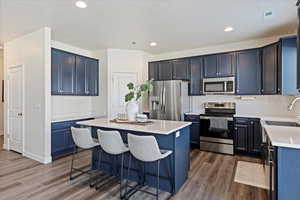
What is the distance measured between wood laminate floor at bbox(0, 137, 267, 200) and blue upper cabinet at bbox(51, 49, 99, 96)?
1.68 m

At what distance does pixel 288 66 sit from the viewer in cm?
330

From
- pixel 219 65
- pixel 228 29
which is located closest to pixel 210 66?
pixel 219 65

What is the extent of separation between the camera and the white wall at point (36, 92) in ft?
11.5

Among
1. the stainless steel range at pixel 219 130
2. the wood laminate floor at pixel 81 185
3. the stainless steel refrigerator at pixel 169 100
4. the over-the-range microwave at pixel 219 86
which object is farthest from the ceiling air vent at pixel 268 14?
the wood laminate floor at pixel 81 185

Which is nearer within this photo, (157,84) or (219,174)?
(219,174)

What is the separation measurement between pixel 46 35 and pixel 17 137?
2.56 m

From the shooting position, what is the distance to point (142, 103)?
5410mm

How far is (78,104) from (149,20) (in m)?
3.22

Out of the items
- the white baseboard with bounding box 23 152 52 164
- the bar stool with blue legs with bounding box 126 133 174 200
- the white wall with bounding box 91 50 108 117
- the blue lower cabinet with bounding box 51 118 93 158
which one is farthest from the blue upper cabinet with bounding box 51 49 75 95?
the bar stool with blue legs with bounding box 126 133 174 200

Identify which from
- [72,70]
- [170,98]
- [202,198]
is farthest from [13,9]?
[202,198]

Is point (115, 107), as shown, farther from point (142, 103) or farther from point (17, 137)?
point (17, 137)

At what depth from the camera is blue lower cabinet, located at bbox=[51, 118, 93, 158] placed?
3.79 m

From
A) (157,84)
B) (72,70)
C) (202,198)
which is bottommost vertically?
(202,198)

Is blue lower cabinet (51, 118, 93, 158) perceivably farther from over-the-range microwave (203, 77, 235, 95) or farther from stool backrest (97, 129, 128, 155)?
over-the-range microwave (203, 77, 235, 95)
